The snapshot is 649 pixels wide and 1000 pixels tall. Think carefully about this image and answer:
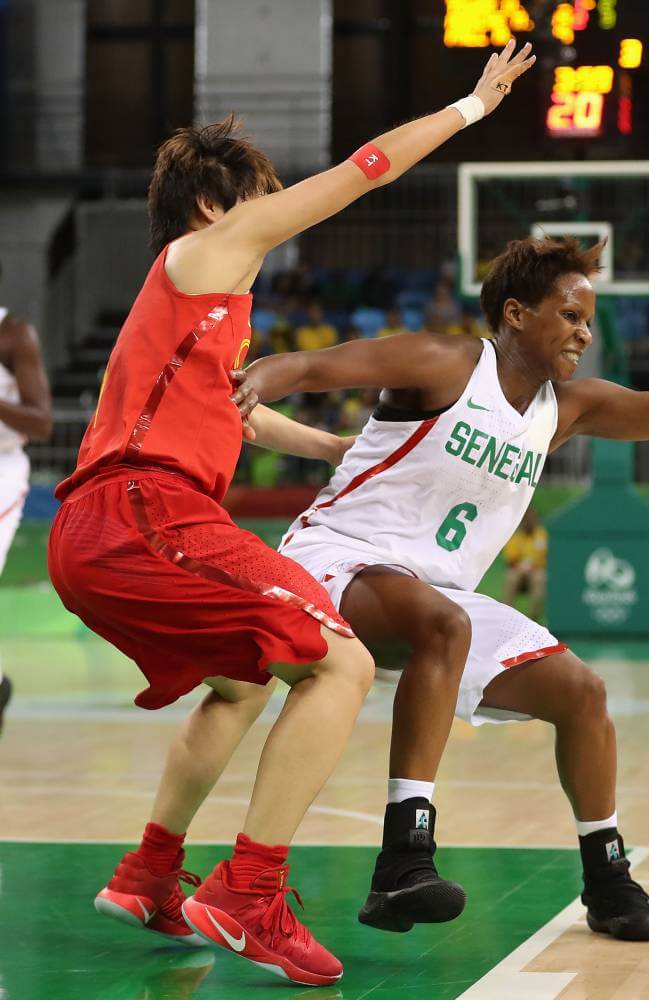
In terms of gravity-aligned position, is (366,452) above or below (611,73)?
below

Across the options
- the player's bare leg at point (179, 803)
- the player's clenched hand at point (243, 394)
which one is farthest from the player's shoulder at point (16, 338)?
the player's clenched hand at point (243, 394)

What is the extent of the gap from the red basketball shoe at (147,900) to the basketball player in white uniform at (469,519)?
0.57 metres

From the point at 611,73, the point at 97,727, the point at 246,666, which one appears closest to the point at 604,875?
the point at 246,666

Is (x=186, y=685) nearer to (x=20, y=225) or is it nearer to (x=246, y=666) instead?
(x=246, y=666)

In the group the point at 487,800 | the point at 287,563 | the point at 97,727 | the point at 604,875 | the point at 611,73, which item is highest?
the point at 611,73

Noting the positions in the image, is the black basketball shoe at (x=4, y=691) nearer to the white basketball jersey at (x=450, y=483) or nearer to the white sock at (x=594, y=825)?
the white basketball jersey at (x=450, y=483)

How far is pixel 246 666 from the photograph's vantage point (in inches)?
141

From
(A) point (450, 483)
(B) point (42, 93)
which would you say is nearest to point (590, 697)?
(A) point (450, 483)

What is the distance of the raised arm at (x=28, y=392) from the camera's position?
656cm

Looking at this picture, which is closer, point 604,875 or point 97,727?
point 604,875

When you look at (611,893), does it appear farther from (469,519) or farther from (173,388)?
(173,388)

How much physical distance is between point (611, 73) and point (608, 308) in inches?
122

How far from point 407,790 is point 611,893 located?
66 cm

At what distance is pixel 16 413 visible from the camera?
6543mm
